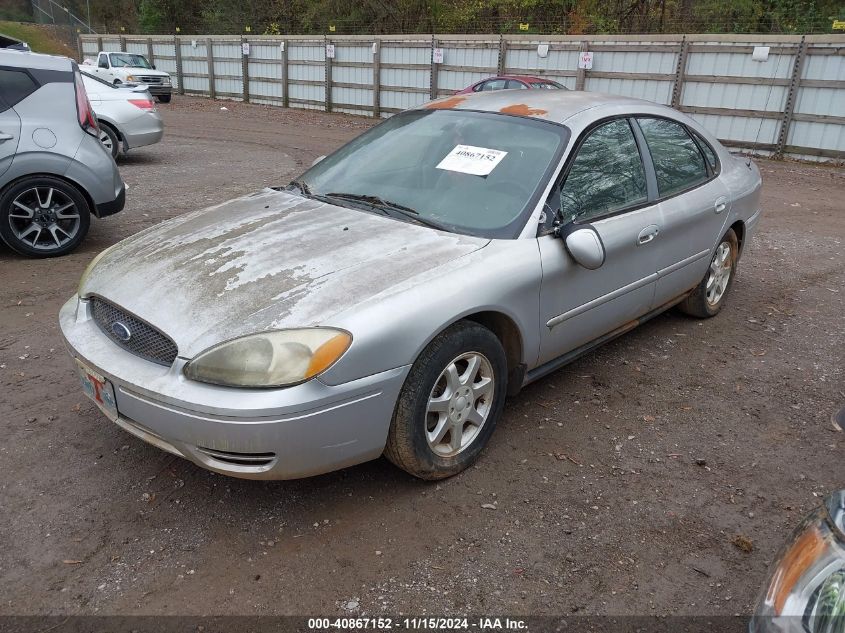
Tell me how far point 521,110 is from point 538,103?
0.17m

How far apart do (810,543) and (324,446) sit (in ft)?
5.22

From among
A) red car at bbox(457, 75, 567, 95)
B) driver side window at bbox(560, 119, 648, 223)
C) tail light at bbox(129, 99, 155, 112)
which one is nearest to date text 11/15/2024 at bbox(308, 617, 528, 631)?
driver side window at bbox(560, 119, 648, 223)

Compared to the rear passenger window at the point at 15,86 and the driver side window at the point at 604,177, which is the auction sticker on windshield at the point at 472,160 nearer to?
the driver side window at the point at 604,177

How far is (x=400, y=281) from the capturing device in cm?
277

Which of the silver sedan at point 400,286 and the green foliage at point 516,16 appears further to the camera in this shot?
the green foliage at point 516,16

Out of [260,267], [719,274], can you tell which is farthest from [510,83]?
[260,267]

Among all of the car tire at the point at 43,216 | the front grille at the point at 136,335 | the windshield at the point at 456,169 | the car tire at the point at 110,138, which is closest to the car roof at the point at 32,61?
the car tire at the point at 43,216

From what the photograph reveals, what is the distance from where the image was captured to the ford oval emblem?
2.76 m

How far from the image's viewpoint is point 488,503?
9.74 feet

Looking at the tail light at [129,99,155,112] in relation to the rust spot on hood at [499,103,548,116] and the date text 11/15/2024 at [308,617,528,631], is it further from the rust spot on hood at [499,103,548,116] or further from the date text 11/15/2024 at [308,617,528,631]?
the date text 11/15/2024 at [308,617,528,631]

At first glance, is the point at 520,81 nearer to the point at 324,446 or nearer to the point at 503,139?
the point at 503,139

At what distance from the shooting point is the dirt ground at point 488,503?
8.12 feet

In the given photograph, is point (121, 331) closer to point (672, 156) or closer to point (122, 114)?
point (672, 156)

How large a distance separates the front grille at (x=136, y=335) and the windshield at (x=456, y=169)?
4.28 ft
